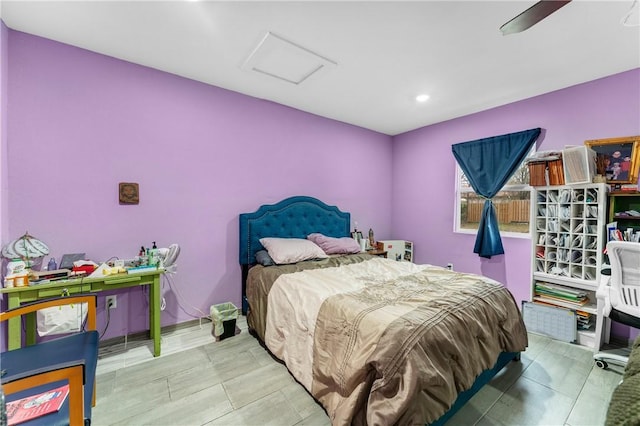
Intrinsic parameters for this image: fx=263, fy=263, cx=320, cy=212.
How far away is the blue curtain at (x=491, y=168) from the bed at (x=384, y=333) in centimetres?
128

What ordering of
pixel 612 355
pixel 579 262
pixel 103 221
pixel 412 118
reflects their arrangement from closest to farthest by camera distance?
pixel 612 355
pixel 103 221
pixel 579 262
pixel 412 118

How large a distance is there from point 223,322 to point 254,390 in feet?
2.80

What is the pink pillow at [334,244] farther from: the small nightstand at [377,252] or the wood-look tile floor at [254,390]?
the wood-look tile floor at [254,390]

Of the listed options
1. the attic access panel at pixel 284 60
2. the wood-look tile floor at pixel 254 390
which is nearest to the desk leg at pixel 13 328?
the wood-look tile floor at pixel 254 390

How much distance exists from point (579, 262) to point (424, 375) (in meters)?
2.47

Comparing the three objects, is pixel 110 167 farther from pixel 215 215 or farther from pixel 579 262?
pixel 579 262

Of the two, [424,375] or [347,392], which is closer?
[424,375]

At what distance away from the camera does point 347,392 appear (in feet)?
4.73

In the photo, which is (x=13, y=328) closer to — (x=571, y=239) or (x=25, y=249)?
(x=25, y=249)

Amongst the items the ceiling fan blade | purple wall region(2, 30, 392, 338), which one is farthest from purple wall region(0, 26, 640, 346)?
the ceiling fan blade

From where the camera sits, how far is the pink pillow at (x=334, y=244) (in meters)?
3.29

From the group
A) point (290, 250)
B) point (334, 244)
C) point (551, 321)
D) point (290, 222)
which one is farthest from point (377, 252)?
point (551, 321)

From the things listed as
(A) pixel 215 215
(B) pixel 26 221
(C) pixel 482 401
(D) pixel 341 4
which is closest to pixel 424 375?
(C) pixel 482 401

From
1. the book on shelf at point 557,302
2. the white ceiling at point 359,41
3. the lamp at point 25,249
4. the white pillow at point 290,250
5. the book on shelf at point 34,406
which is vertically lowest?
the book on shelf at point 557,302
